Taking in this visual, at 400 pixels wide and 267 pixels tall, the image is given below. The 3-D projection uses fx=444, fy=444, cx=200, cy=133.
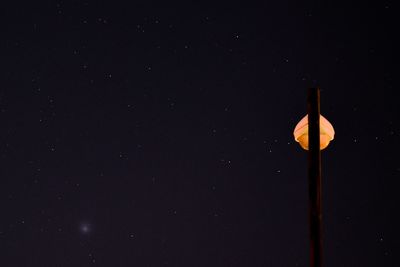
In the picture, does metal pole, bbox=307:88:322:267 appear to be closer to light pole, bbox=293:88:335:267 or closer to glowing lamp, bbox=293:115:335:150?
light pole, bbox=293:88:335:267

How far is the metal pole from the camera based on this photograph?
2988 millimetres

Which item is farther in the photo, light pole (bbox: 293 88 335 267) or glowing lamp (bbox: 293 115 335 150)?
glowing lamp (bbox: 293 115 335 150)

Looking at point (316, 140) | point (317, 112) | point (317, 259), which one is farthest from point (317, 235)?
point (317, 112)

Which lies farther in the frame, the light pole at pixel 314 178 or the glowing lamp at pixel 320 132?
the glowing lamp at pixel 320 132

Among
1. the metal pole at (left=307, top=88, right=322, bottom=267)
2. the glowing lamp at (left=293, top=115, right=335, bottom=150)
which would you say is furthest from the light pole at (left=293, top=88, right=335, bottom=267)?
the glowing lamp at (left=293, top=115, right=335, bottom=150)

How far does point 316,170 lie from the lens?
301 centimetres

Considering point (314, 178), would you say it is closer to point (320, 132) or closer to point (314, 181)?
point (314, 181)

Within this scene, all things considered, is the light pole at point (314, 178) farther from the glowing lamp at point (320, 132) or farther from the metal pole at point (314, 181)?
the glowing lamp at point (320, 132)

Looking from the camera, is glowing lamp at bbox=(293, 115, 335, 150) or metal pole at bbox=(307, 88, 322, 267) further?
glowing lamp at bbox=(293, 115, 335, 150)

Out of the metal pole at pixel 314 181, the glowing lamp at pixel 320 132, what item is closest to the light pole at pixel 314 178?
the metal pole at pixel 314 181

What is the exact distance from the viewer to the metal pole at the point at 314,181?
2988 millimetres

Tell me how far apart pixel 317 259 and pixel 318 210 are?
1.10ft

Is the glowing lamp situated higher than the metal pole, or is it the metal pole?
the glowing lamp

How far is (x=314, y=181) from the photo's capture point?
118 inches
